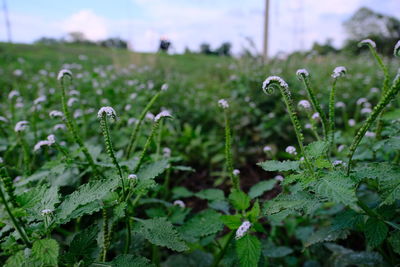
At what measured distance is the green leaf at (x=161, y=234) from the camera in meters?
1.06

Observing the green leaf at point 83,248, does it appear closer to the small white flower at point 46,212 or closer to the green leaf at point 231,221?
the small white flower at point 46,212

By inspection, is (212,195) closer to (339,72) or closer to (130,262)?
(130,262)

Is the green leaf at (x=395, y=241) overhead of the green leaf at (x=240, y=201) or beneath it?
beneath

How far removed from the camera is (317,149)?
1.08m

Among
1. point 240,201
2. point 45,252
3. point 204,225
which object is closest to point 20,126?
point 45,252

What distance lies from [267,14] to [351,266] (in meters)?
6.58

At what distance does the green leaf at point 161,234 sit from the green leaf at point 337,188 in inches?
19.2

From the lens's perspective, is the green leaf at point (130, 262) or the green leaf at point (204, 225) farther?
the green leaf at point (204, 225)

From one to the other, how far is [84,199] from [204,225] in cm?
56

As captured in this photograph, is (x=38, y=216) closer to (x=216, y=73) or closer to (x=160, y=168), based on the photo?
(x=160, y=168)

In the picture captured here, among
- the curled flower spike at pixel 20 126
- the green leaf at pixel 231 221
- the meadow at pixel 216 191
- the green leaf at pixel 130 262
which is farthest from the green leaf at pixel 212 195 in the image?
the curled flower spike at pixel 20 126

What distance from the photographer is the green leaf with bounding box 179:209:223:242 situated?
4.23 ft

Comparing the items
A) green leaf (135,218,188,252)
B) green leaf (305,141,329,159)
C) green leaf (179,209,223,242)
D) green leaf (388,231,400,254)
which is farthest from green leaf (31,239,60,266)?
green leaf (388,231,400,254)

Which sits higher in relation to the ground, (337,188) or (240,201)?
(337,188)
